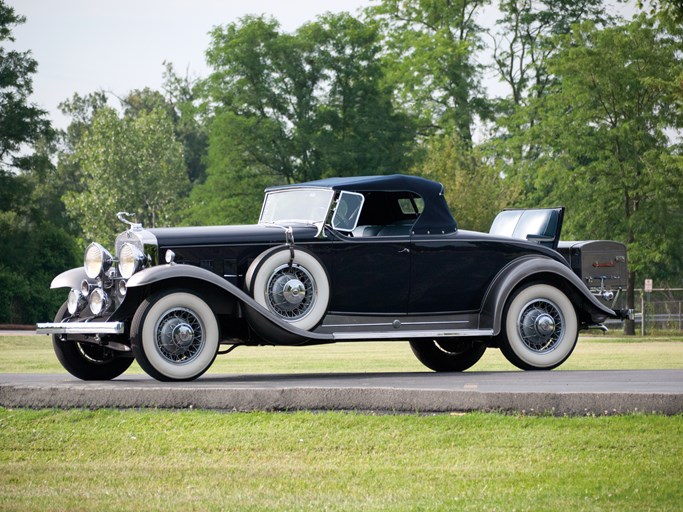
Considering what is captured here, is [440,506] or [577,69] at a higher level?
[577,69]

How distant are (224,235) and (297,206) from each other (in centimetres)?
120

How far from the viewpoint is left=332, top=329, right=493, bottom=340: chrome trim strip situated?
11.5m

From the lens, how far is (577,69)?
44250 mm

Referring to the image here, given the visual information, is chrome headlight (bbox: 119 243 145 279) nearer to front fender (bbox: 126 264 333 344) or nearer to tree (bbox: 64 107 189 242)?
front fender (bbox: 126 264 333 344)

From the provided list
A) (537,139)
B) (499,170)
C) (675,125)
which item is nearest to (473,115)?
(499,170)

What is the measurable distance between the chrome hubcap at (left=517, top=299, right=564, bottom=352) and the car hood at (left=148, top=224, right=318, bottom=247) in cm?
249

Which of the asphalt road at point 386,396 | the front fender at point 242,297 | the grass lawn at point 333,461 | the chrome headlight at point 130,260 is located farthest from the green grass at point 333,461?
the chrome headlight at point 130,260

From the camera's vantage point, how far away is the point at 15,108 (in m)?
53.4

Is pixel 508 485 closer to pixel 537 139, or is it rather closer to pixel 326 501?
pixel 326 501

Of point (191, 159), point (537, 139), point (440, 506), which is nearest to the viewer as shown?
point (440, 506)

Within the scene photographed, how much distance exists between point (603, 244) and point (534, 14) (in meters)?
48.9

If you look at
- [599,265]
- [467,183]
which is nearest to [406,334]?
[599,265]

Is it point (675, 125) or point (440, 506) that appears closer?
point (440, 506)

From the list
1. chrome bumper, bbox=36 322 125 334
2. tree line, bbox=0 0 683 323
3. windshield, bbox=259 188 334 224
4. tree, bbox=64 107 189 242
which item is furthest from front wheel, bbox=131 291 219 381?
tree, bbox=64 107 189 242
